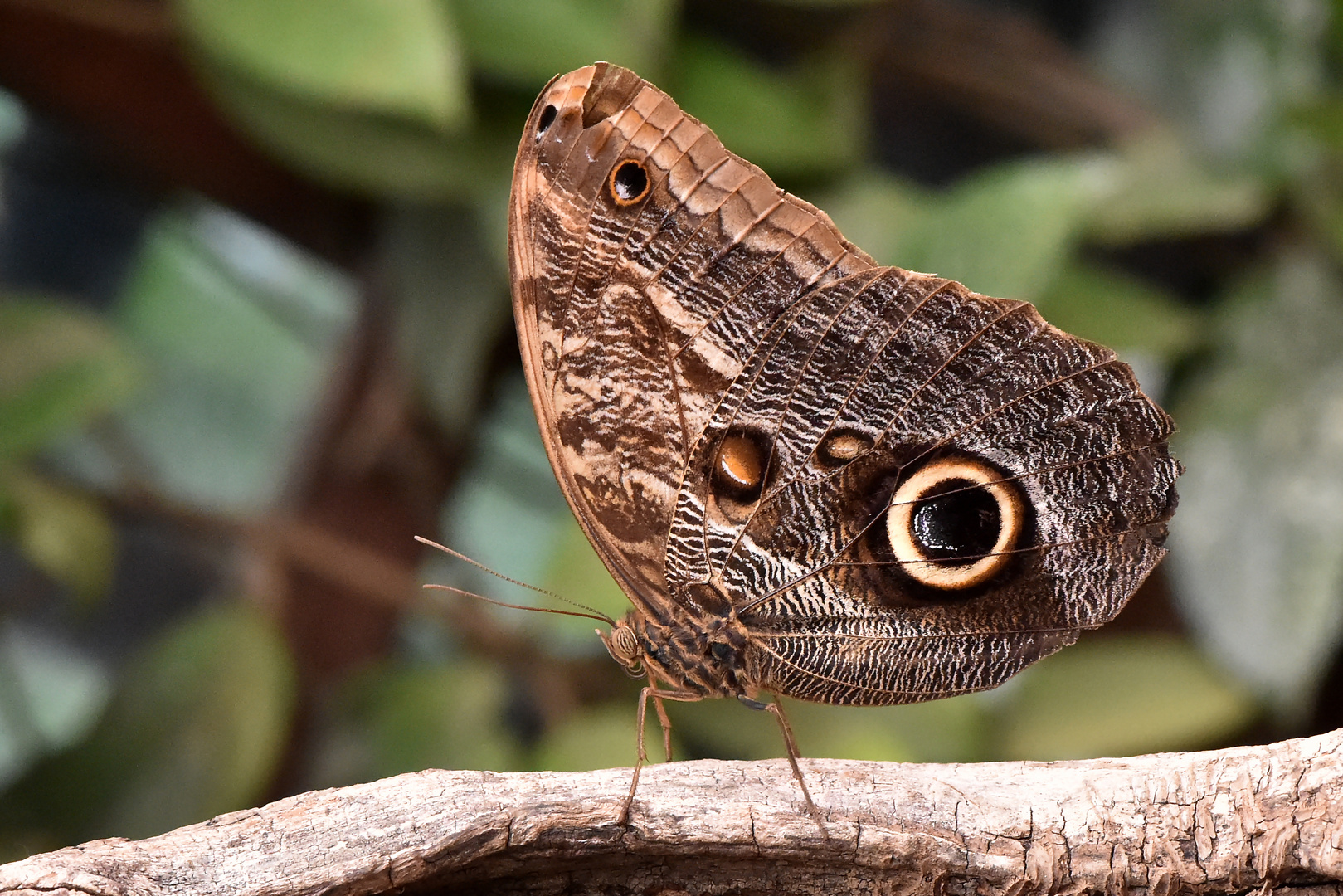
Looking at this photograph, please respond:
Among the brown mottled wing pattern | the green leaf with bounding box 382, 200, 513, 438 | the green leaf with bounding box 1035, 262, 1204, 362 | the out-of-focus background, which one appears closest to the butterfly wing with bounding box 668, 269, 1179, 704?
the brown mottled wing pattern

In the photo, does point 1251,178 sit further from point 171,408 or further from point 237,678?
point 171,408

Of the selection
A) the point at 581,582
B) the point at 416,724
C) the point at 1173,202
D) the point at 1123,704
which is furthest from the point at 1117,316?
the point at 416,724

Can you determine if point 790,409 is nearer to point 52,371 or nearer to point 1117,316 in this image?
point 1117,316

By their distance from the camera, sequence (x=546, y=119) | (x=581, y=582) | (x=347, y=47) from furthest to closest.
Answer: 1. (x=581, y=582)
2. (x=347, y=47)
3. (x=546, y=119)

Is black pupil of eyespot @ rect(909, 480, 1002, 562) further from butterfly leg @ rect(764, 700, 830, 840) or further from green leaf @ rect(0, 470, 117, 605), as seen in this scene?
green leaf @ rect(0, 470, 117, 605)

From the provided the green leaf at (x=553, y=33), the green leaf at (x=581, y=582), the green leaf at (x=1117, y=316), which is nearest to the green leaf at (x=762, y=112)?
the green leaf at (x=553, y=33)


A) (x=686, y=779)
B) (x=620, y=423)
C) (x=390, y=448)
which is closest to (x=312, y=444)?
(x=390, y=448)
